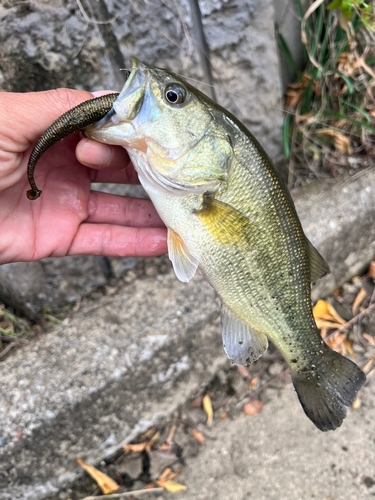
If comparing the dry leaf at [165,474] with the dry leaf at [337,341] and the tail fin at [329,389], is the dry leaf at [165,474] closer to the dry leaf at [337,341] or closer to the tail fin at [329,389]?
the tail fin at [329,389]

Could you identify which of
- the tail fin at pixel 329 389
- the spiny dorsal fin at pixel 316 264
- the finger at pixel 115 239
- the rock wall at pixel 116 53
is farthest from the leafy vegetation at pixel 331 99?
the tail fin at pixel 329 389

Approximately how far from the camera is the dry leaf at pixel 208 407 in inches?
92.8

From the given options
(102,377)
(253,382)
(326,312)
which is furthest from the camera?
(326,312)

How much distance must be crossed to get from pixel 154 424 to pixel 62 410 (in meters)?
0.69

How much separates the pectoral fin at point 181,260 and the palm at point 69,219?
0.30 metres

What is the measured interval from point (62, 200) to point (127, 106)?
73 centimetres

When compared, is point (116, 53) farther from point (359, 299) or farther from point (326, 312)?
point (359, 299)

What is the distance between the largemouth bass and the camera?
1380mm

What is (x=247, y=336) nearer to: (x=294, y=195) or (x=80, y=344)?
(x=80, y=344)

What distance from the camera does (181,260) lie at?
5.32 ft

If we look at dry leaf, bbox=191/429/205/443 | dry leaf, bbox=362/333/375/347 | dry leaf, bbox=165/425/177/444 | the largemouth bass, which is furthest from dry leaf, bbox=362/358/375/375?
dry leaf, bbox=165/425/177/444

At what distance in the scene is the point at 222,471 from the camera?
218 cm

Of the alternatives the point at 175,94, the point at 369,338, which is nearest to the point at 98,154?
the point at 175,94

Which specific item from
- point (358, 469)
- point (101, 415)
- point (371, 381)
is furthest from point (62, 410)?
point (371, 381)
